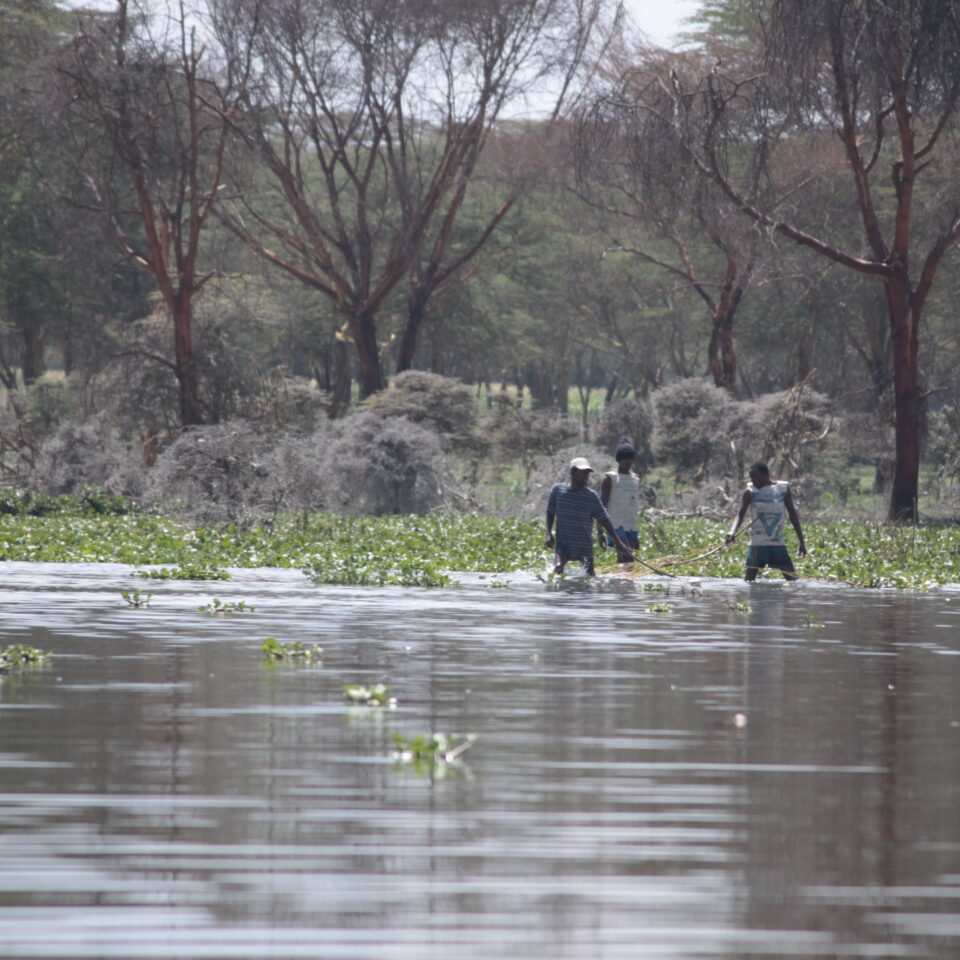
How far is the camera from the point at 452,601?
20.1m

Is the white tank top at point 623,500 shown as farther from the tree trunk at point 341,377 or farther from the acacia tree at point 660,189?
the tree trunk at point 341,377

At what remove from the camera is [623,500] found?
22.5 m

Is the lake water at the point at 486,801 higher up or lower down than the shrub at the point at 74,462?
lower down

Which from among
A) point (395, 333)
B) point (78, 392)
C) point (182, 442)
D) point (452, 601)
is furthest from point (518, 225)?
point (452, 601)

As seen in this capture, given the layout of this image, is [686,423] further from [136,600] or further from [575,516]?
[136,600]

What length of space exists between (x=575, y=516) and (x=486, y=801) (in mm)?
12758

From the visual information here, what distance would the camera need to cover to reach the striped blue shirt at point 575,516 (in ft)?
68.9

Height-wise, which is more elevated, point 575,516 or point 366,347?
point 366,347

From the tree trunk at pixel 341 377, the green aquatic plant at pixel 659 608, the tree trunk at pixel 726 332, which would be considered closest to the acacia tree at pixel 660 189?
the tree trunk at pixel 726 332

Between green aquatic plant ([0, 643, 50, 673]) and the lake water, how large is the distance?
0.30 meters

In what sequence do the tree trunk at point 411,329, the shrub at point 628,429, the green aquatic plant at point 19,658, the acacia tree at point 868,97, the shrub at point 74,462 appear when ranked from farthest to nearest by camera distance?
the tree trunk at point 411,329 < the shrub at point 628,429 < the shrub at point 74,462 < the acacia tree at point 868,97 < the green aquatic plant at point 19,658

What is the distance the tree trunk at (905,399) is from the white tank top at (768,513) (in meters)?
14.1

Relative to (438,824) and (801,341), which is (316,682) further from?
(801,341)

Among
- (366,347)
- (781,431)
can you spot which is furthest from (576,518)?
(366,347)
